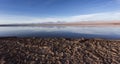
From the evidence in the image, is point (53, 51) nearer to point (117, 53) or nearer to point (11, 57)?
point (11, 57)

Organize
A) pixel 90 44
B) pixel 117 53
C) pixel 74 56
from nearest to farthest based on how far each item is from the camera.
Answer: pixel 74 56 → pixel 117 53 → pixel 90 44

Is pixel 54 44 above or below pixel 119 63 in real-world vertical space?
above

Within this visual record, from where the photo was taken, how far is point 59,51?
55.5 ft

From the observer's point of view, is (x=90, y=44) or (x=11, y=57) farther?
(x=90, y=44)

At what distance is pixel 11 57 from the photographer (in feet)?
50.3

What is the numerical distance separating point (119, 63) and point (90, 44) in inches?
152

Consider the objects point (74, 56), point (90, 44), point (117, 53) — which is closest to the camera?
point (74, 56)

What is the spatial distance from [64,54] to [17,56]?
3923 millimetres

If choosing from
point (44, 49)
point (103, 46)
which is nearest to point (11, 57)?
point (44, 49)

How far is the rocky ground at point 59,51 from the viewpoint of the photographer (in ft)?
50.0

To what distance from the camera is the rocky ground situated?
50.0 feet

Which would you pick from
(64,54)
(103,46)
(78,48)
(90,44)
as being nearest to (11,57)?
(64,54)

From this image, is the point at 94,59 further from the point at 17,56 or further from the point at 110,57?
the point at 17,56

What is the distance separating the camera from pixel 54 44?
60.3 feet
